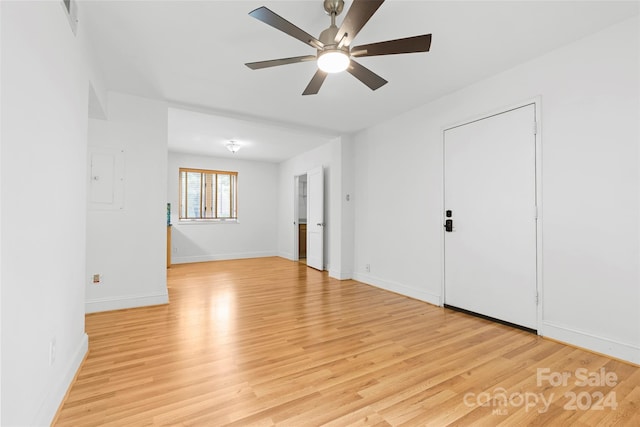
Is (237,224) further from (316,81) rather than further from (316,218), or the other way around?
(316,81)

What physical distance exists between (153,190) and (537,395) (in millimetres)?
4133

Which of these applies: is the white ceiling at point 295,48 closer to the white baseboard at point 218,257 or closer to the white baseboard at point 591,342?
the white baseboard at point 591,342

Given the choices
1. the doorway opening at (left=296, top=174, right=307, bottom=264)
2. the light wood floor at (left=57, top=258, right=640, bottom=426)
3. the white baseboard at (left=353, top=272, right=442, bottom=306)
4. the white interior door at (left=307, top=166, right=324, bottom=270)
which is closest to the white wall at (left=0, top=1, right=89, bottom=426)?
the light wood floor at (left=57, top=258, right=640, bottom=426)

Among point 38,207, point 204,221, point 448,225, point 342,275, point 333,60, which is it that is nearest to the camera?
point 38,207

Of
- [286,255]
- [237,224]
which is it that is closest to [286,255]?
[286,255]

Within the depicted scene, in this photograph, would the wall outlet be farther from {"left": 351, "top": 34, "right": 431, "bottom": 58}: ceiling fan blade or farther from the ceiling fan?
{"left": 351, "top": 34, "right": 431, "bottom": 58}: ceiling fan blade

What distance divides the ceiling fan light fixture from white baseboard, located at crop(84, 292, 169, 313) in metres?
3.28

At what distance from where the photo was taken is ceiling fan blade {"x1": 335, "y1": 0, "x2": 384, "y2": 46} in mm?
1602

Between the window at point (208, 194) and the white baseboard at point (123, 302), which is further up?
the window at point (208, 194)

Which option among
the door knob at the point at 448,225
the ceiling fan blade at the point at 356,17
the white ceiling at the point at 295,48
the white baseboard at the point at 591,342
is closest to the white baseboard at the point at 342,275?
the door knob at the point at 448,225

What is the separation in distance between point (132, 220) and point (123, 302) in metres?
0.97

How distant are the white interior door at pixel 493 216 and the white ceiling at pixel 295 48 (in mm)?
639

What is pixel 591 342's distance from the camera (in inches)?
93.4

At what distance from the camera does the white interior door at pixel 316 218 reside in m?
5.90
